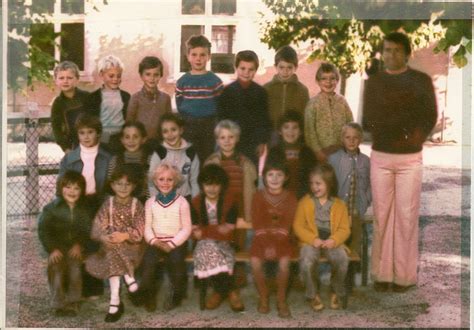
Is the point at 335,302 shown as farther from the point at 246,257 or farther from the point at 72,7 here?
the point at 72,7

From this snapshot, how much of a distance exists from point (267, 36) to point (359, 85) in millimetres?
632

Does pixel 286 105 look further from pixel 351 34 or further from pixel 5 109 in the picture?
pixel 5 109

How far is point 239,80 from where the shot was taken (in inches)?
255

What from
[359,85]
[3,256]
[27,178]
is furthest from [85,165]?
[359,85]

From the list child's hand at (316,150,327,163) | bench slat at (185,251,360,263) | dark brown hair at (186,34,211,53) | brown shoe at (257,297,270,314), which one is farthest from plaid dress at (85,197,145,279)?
child's hand at (316,150,327,163)

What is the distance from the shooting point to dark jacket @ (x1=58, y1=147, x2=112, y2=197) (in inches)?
256

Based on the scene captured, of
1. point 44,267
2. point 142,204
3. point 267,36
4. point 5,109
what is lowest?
point 44,267

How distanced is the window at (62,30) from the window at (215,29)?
2.06ft

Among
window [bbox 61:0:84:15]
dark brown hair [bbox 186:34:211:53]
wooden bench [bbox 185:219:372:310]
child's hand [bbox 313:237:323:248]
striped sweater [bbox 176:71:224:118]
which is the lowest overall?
wooden bench [bbox 185:219:372:310]

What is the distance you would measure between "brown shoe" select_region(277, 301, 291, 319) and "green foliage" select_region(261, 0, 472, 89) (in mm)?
1439

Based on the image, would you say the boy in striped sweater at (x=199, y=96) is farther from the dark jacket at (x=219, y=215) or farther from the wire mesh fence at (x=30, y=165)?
the wire mesh fence at (x=30, y=165)

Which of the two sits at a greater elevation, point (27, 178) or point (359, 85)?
point (359, 85)

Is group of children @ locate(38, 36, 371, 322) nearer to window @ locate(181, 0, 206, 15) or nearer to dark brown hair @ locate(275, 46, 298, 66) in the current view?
dark brown hair @ locate(275, 46, 298, 66)

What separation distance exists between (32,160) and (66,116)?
1.14 ft
